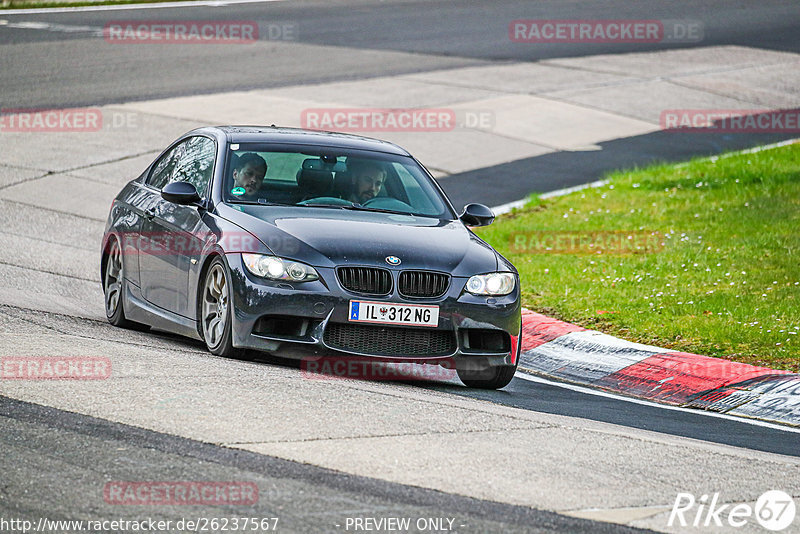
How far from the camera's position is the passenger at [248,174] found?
29.0 feet

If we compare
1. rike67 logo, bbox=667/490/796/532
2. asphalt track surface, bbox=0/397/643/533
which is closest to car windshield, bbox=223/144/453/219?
asphalt track surface, bbox=0/397/643/533

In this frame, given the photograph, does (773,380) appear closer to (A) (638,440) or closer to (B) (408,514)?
(A) (638,440)

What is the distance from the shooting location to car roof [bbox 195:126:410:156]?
9.30 metres

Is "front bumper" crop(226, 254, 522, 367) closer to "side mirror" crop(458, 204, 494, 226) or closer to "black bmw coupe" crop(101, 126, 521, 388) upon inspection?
"black bmw coupe" crop(101, 126, 521, 388)

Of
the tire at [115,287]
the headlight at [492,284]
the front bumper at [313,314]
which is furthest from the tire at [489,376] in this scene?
the tire at [115,287]

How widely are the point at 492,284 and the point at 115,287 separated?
3.21 m

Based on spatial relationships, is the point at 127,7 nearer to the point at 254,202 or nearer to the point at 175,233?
the point at 175,233

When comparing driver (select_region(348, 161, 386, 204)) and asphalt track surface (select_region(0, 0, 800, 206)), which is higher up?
driver (select_region(348, 161, 386, 204))

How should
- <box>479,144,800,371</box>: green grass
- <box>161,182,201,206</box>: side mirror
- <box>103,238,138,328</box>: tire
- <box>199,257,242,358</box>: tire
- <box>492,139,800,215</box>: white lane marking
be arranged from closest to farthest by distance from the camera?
<box>199,257,242,358</box>: tire < <box>161,182,201,206</box>: side mirror < <box>103,238,138,328</box>: tire < <box>479,144,800,371</box>: green grass < <box>492,139,800,215</box>: white lane marking

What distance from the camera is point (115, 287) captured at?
990cm

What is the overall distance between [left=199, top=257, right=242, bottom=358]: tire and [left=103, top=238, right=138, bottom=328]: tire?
1.46m

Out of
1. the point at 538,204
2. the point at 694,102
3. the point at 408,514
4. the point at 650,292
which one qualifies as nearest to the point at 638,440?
the point at 408,514

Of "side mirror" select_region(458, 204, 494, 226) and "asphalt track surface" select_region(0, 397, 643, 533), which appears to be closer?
"asphalt track surface" select_region(0, 397, 643, 533)

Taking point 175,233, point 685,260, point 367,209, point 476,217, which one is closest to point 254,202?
point 175,233
